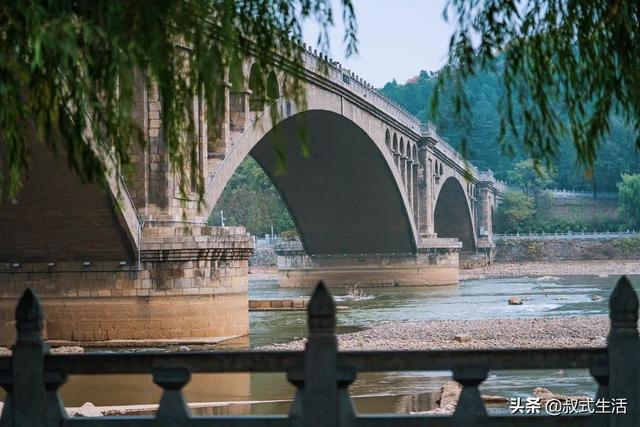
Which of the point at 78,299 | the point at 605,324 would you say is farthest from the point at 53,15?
the point at 605,324

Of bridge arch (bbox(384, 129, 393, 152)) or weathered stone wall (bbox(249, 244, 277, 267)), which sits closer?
bridge arch (bbox(384, 129, 393, 152))

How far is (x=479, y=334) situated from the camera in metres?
30.0

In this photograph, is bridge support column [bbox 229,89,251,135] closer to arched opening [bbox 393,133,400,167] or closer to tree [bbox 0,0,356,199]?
tree [bbox 0,0,356,199]

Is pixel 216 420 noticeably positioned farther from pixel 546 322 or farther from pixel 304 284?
pixel 304 284

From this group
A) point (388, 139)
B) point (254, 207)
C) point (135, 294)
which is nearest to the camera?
point (135, 294)

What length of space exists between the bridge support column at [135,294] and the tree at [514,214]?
279 ft

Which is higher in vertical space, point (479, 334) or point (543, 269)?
point (543, 269)

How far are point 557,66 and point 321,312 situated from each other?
2.39m

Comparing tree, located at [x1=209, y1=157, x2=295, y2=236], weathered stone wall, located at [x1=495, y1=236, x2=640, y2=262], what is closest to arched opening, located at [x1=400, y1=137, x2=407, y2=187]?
weathered stone wall, located at [x1=495, y1=236, x2=640, y2=262]

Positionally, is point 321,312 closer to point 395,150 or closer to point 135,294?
point 135,294

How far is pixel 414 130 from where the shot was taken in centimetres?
6200

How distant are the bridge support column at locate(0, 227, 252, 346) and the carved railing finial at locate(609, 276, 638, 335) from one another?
1883 cm

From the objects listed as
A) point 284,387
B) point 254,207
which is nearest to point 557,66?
Answer: point 284,387

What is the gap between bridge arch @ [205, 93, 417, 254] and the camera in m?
46.8
